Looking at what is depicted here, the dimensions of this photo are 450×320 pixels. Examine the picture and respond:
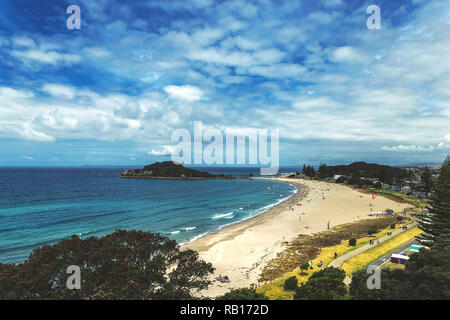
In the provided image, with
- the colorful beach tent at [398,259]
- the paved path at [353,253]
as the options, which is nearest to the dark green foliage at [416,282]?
the paved path at [353,253]

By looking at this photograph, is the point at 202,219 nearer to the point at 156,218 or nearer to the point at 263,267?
the point at 156,218

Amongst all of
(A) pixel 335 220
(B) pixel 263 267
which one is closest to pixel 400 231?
(A) pixel 335 220

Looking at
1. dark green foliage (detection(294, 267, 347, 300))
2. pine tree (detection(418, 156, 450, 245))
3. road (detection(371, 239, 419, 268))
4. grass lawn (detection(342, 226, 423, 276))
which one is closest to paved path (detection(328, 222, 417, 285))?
grass lawn (detection(342, 226, 423, 276))

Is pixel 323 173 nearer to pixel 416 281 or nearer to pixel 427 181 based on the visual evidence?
pixel 427 181
